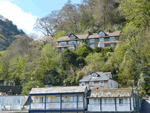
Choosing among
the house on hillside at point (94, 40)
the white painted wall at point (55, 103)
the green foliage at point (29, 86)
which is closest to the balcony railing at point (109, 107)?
the white painted wall at point (55, 103)

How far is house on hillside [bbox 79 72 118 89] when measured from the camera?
46250 millimetres

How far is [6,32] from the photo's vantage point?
427ft

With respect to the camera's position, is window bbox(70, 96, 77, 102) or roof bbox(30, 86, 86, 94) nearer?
roof bbox(30, 86, 86, 94)

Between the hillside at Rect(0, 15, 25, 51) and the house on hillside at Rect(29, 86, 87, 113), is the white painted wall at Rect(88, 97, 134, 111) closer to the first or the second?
the house on hillside at Rect(29, 86, 87, 113)

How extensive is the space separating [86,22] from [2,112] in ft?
177

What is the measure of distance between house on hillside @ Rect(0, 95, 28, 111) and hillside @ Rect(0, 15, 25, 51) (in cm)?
7739

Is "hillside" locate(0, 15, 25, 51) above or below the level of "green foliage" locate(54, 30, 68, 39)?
above

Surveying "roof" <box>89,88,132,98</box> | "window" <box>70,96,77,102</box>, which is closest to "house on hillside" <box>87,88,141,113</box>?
"roof" <box>89,88,132,98</box>

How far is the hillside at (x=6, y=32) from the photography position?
11525cm

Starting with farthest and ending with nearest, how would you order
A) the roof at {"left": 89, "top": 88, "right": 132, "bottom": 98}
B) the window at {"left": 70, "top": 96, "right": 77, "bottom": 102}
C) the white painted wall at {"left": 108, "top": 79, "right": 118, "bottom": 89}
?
the white painted wall at {"left": 108, "top": 79, "right": 118, "bottom": 89}, the window at {"left": 70, "top": 96, "right": 77, "bottom": 102}, the roof at {"left": 89, "top": 88, "right": 132, "bottom": 98}

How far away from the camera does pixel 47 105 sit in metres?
33.1

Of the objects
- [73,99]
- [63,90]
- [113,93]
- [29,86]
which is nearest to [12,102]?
[63,90]

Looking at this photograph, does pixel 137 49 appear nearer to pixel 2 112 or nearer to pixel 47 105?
pixel 47 105

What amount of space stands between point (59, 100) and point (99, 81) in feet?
49.8
